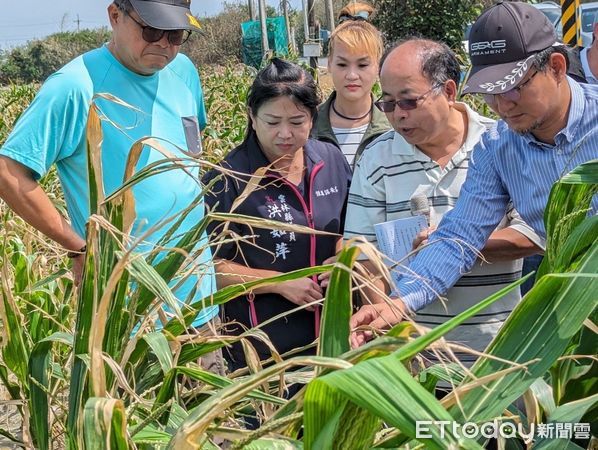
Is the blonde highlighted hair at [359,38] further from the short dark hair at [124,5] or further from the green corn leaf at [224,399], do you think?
the green corn leaf at [224,399]

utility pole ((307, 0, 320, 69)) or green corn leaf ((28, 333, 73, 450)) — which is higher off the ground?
utility pole ((307, 0, 320, 69))

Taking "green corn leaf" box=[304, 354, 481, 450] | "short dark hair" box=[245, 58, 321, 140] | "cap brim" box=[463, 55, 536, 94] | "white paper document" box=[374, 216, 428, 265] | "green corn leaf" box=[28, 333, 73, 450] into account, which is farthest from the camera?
"short dark hair" box=[245, 58, 321, 140]

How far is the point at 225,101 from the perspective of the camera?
7832 millimetres

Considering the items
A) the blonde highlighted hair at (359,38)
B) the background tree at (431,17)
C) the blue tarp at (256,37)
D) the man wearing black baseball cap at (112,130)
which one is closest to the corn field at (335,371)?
the man wearing black baseball cap at (112,130)

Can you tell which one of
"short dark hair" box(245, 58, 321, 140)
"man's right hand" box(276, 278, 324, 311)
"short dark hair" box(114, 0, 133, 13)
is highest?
"short dark hair" box(114, 0, 133, 13)

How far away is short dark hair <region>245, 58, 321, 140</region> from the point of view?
7.96ft

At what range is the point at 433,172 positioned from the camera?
2.19 m

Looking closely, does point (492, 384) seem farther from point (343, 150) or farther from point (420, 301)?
point (343, 150)

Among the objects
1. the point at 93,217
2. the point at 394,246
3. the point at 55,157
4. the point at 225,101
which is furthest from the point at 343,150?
the point at 225,101

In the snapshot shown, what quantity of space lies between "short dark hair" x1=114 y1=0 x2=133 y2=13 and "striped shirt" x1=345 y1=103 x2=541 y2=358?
0.70 m

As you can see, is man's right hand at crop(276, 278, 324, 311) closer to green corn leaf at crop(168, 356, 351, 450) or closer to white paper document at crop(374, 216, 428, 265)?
white paper document at crop(374, 216, 428, 265)

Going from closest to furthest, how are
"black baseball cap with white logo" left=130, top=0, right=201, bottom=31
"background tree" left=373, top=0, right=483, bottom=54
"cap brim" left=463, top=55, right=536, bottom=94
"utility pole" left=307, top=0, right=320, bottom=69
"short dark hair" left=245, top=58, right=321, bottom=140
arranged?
"cap brim" left=463, top=55, right=536, bottom=94
"black baseball cap with white logo" left=130, top=0, right=201, bottom=31
"short dark hair" left=245, top=58, right=321, bottom=140
"utility pole" left=307, top=0, right=320, bottom=69
"background tree" left=373, top=0, right=483, bottom=54


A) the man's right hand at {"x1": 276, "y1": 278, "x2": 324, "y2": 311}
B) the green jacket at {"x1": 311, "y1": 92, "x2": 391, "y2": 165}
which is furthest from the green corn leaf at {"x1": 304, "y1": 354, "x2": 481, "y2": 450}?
the green jacket at {"x1": 311, "y1": 92, "x2": 391, "y2": 165}

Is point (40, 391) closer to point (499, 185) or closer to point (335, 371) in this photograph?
point (335, 371)
